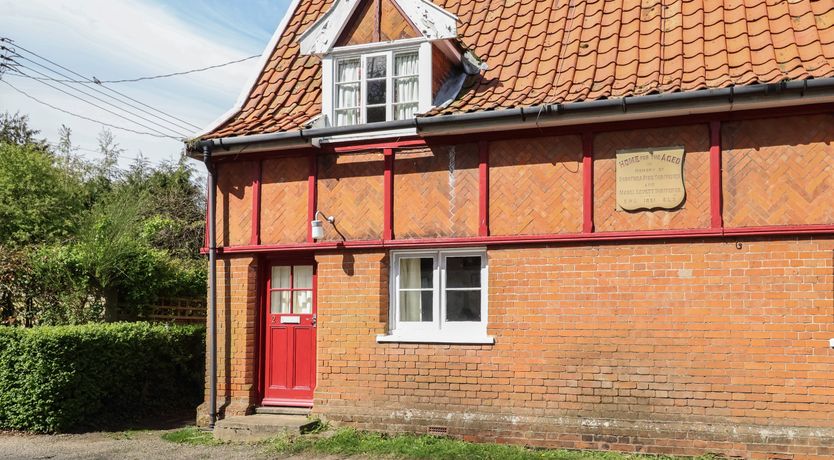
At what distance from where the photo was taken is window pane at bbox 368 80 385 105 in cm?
1130

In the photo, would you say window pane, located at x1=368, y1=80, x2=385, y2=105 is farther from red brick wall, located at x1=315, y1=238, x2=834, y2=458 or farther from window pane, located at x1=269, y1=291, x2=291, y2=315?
window pane, located at x1=269, y1=291, x2=291, y2=315

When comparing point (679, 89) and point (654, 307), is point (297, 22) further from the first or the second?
point (654, 307)

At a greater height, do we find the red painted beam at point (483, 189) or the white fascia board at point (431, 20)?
the white fascia board at point (431, 20)

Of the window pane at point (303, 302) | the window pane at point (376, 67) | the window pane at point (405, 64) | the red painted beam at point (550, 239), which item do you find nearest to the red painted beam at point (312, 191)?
the red painted beam at point (550, 239)

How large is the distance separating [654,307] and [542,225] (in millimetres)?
1733

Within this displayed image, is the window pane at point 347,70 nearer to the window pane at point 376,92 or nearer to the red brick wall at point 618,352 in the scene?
the window pane at point 376,92

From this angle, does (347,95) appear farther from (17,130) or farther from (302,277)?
(17,130)

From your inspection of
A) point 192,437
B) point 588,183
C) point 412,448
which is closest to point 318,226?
point 412,448

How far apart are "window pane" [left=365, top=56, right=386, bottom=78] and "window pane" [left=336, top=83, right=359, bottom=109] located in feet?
0.92

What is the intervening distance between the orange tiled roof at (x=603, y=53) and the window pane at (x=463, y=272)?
2.08 metres

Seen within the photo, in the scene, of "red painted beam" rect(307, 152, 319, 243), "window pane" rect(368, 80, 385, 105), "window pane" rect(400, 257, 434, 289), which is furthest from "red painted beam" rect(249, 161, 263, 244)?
"window pane" rect(400, 257, 434, 289)

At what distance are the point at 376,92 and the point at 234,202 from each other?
2.80 meters

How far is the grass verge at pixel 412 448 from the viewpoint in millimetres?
9148

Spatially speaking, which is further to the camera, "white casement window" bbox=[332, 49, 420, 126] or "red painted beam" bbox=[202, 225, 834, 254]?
"white casement window" bbox=[332, 49, 420, 126]
